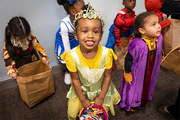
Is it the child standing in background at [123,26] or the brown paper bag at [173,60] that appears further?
the child standing in background at [123,26]

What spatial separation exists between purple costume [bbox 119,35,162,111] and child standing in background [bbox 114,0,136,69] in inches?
24.5

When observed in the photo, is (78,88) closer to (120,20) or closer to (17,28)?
(17,28)

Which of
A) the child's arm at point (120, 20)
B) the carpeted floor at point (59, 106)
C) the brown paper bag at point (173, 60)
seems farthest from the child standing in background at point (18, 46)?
the brown paper bag at point (173, 60)

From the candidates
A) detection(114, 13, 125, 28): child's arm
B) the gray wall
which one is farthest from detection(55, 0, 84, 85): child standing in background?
detection(114, 13, 125, 28): child's arm

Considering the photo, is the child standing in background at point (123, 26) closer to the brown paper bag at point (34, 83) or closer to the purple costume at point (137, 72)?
the purple costume at point (137, 72)

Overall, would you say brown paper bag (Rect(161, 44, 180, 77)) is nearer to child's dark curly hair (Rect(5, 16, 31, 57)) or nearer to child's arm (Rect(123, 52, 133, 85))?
child's arm (Rect(123, 52, 133, 85))

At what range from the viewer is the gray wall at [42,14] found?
1670mm

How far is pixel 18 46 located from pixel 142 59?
1197 mm

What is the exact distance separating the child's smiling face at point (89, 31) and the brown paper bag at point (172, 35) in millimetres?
1255

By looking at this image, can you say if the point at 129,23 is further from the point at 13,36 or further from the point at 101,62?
the point at 13,36

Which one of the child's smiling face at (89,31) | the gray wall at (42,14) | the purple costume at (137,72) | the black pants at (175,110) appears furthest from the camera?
the gray wall at (42,14)

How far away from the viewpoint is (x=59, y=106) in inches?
67.9

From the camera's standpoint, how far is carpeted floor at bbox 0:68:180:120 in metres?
1.59

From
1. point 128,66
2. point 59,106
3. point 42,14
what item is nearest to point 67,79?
point 59,106
